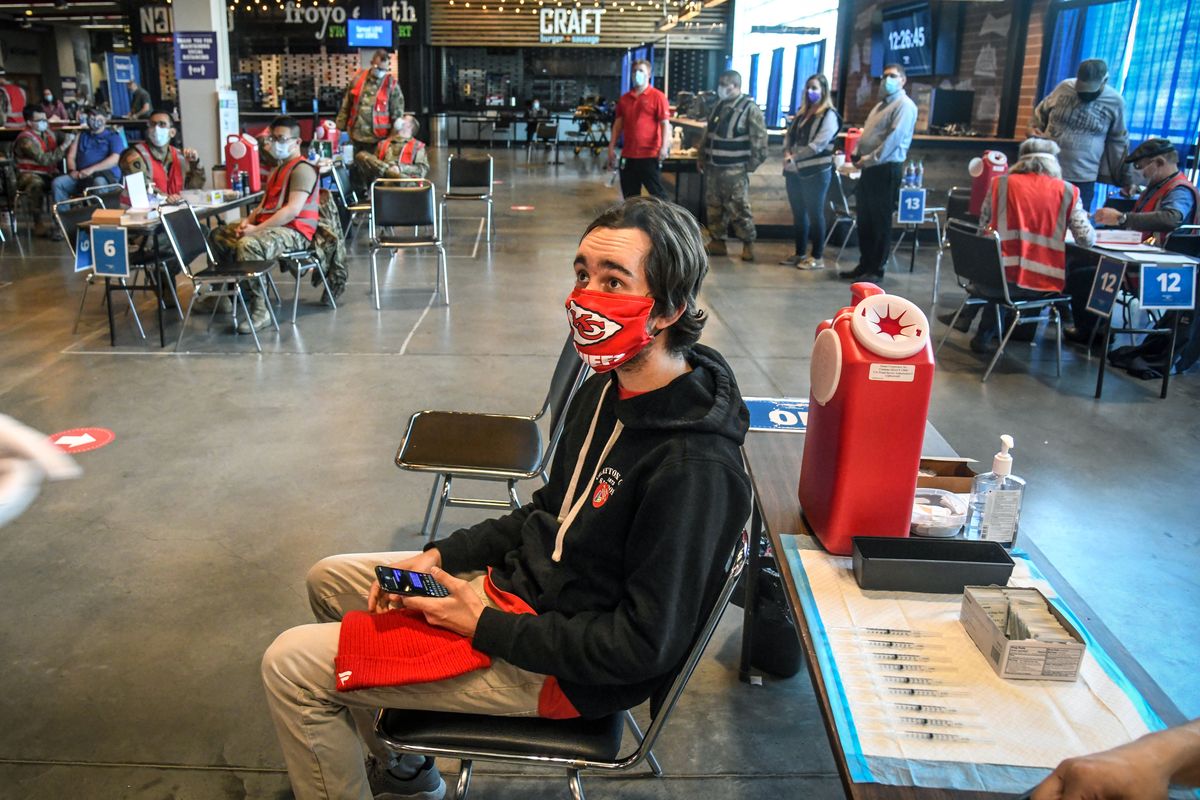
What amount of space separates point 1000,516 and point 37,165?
10568 millimetres

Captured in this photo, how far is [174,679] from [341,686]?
1.14 meters

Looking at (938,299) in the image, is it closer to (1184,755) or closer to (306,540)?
(306,540)

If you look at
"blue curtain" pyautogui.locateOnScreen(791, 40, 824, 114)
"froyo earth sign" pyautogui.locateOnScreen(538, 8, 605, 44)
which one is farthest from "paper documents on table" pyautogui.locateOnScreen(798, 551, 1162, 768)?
"froyo earth sign" pyautogui.locateOnScreen(538, 8, 605, 44)

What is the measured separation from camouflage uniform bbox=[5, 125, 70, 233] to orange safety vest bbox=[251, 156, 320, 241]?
191 inches

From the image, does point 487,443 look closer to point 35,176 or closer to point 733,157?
point 733,157

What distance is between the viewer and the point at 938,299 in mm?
6949

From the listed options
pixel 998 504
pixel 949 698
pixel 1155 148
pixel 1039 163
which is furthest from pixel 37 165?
pixel 949 698

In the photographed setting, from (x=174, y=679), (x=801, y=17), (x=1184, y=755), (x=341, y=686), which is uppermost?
(x=801, y=17)

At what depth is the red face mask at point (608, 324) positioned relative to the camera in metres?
1.52

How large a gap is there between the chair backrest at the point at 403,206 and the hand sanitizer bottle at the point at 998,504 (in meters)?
5.44

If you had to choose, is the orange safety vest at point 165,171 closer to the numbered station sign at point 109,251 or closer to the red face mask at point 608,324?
the numbered station sign at point 109,251

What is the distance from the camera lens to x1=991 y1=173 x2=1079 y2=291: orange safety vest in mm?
5004

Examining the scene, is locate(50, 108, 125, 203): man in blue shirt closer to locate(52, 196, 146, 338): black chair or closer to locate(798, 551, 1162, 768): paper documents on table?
locate(52, 196, 146, 338): black chair

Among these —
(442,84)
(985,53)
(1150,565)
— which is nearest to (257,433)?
(1150,565)
